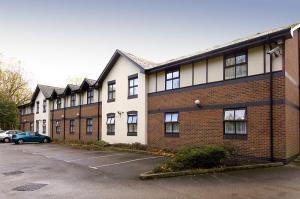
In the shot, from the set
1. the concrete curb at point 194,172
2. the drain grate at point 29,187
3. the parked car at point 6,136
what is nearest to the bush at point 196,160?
the concrete curb at point 194,172

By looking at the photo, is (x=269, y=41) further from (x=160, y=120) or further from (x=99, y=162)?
(x=99, y=162)

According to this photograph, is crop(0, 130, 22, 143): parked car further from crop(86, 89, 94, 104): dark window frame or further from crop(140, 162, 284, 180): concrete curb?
crop(140, 162, 284, 180): concrete curb

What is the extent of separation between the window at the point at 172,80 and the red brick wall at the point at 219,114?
0.48 metres

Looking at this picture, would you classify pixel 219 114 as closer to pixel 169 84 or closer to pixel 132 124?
pixel 169 84

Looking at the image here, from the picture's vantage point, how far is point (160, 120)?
20.8m

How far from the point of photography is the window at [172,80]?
774 inches

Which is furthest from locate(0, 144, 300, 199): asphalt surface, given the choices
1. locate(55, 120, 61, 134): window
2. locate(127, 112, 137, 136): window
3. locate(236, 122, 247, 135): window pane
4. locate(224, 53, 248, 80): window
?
locate(55, 120, 61, 134): window

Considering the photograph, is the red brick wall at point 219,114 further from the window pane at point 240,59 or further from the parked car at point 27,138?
the parked car at point 27,138

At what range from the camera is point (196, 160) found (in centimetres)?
1218

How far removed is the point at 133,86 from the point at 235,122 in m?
9.99

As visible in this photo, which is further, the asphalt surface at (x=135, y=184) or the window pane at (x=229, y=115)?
the window pane at (x=229, y=115)

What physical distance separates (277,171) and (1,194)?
10.1 m

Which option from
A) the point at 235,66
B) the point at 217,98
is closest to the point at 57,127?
the point at 217,98

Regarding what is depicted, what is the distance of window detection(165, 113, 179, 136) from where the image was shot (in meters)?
19.5
